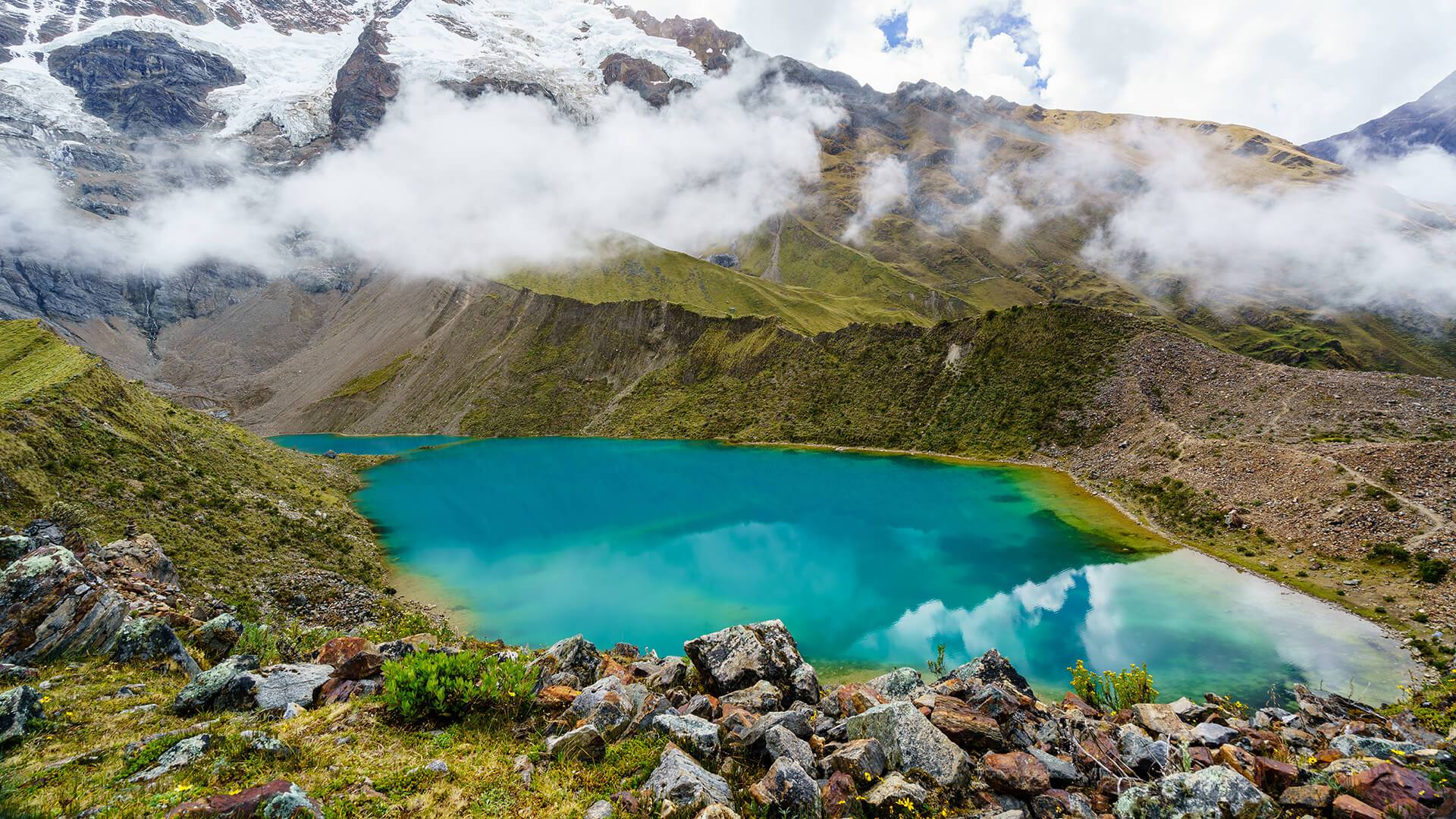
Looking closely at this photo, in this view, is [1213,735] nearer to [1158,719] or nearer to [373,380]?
[1158,719]

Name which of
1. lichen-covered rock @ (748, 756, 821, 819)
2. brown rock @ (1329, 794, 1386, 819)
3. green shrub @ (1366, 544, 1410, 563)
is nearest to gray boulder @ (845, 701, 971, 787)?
lichen-covered rock @ (748, 756, 821, 819)

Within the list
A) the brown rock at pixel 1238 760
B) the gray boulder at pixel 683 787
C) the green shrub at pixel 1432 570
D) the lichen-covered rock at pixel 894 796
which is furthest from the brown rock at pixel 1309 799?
the green shrub at pixel 1432 570

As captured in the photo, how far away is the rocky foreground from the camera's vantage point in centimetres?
748

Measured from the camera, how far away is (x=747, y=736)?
948 centimetres

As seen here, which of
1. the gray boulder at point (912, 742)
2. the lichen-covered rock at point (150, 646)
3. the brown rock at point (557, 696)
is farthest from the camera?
the lichen-covered rock at point (150, 646)

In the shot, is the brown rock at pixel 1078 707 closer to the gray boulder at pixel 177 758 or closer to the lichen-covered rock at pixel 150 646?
the gray boulder at pixel 177 758

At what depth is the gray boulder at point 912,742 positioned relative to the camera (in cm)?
863

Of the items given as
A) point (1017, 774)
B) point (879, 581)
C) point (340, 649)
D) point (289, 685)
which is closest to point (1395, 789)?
point (1017, 774)

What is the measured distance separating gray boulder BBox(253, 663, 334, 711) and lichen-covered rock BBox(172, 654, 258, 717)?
6.8 inches

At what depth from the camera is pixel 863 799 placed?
7934 millimetres

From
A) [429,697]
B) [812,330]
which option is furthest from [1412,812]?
[812,330]

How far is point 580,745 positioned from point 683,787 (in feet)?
7.15

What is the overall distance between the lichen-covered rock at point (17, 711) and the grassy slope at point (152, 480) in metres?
18.8

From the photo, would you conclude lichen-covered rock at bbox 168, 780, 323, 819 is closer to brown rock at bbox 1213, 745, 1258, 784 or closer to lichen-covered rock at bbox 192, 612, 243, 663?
lichen-covered rock at bbox 192, 612, 243, 663
